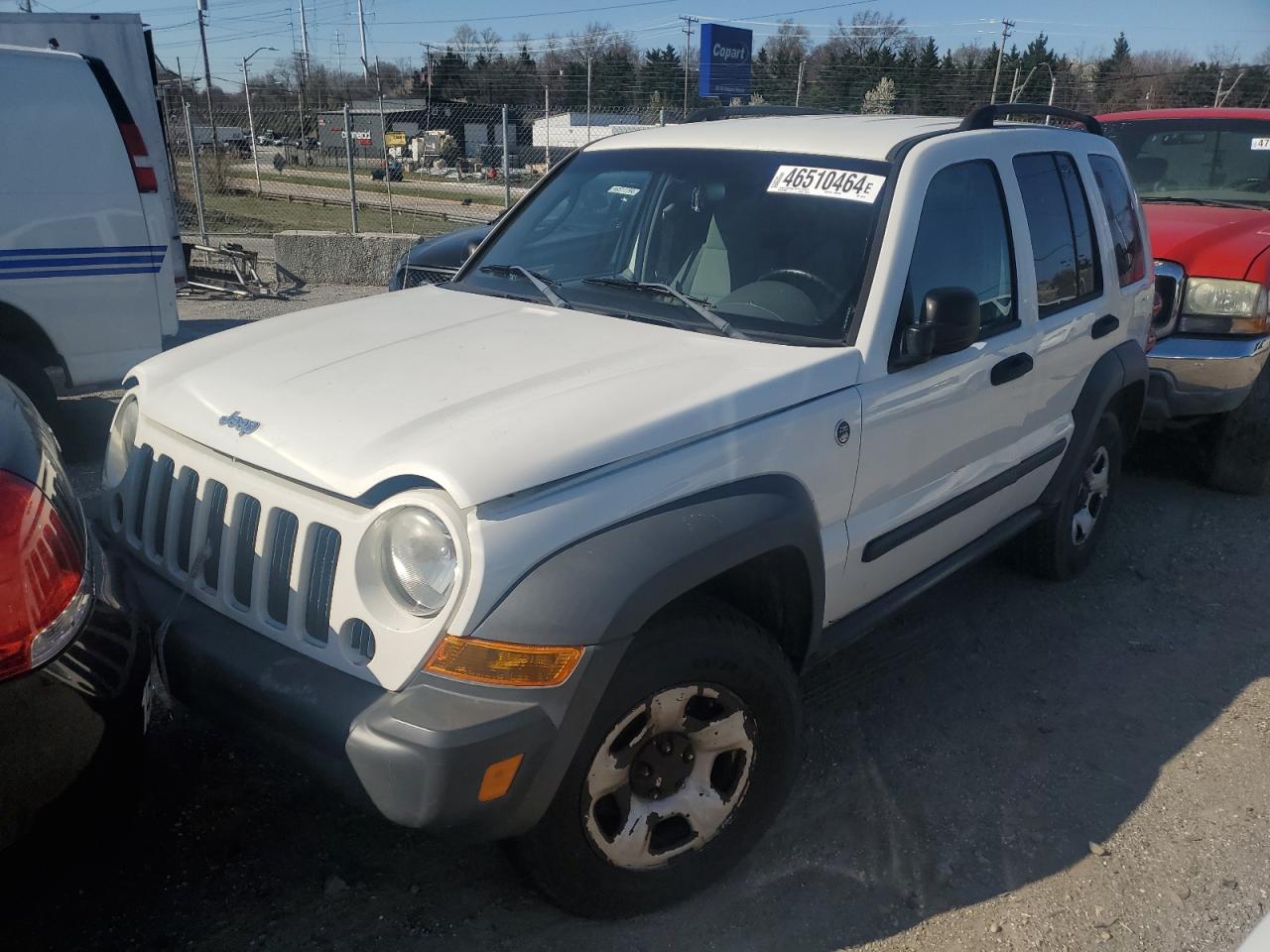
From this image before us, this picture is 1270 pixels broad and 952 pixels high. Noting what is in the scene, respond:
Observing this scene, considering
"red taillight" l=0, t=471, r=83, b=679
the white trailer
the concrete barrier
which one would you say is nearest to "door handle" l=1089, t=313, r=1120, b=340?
"red taillight" l=0, t=471, r=83, b=679

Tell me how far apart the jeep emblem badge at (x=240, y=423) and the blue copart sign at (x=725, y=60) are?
85.0ft

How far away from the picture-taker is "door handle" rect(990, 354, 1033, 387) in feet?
11.2

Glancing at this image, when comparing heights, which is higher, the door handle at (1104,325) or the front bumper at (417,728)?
the door handle at (1104,325)

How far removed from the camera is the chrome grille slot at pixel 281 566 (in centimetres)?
234

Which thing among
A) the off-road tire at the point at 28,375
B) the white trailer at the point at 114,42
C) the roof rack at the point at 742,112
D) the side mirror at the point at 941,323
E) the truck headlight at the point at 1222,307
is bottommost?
the off-road tire at the point at 28,375

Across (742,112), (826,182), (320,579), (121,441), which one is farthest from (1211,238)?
(121,441)

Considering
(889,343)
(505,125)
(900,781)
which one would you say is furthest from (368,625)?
(505,125)

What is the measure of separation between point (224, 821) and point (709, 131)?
107 inches

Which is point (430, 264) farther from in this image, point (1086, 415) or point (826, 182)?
point (1086, 415)

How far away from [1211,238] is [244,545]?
543 cm

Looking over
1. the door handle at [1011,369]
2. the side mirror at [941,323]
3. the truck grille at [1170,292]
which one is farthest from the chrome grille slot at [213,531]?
the truck grille at [1170,292]

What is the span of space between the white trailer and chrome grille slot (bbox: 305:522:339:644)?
8.06 meters

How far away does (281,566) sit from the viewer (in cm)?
236

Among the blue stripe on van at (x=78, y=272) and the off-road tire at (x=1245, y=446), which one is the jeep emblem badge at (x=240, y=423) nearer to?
the blue stripe on van at (x=78, y=272)
